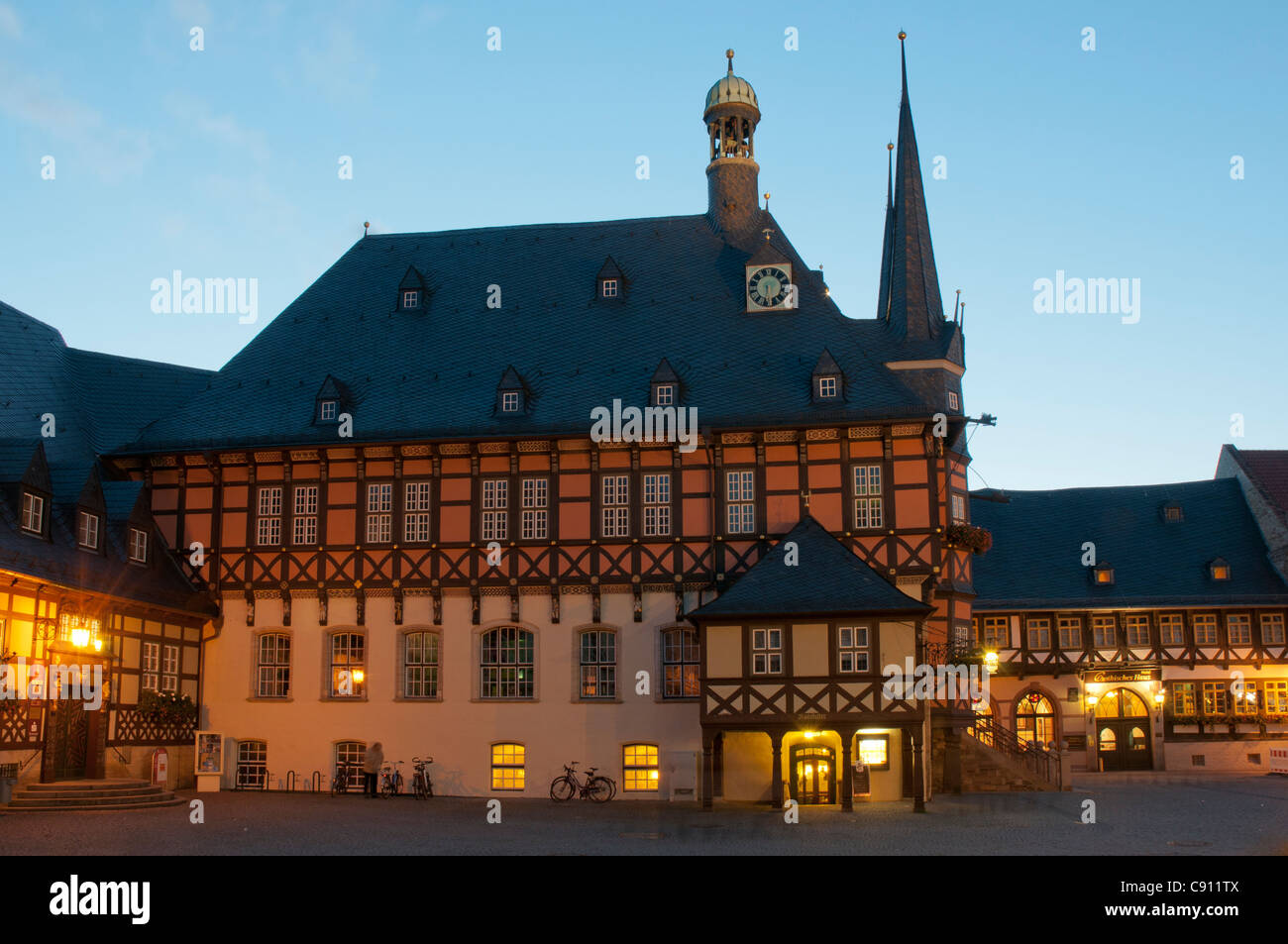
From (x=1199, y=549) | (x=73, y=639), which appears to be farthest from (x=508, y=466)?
(x=1199, y=549)

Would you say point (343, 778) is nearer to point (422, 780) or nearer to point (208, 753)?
point (422, 780)

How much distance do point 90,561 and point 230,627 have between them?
4.50 m

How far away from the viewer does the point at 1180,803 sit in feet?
95.8

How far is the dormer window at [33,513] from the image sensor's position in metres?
27.8

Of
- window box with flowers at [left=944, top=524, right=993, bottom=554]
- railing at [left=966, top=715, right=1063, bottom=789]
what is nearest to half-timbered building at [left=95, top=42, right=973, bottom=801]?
window box with flowers at [left=944, top=524, right=993, bottom=554]

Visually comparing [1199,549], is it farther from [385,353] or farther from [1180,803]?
[385,353]

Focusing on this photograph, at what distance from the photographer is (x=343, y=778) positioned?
31.9 metres

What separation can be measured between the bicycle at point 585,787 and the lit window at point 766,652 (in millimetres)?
4671

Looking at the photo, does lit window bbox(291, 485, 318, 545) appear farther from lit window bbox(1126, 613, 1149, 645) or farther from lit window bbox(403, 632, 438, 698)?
lit window bbox(1126, 613, 1149, 645)

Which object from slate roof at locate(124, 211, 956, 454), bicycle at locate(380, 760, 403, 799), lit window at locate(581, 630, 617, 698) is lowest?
bicycle at locate(380, 760, 403, 799)

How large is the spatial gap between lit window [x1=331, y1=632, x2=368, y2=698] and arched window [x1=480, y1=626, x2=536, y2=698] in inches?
111

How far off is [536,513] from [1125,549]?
2140 cm

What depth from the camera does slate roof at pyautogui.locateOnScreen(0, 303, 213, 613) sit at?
27.8m

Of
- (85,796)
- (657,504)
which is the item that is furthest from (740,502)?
(85,796)
